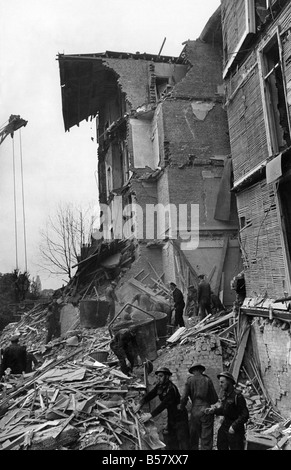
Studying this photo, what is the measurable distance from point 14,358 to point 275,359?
5.62m

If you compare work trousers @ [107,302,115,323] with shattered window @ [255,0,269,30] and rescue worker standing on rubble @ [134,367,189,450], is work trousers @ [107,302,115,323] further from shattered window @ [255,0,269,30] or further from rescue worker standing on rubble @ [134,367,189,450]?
shattered window @ [255,0,269,30]

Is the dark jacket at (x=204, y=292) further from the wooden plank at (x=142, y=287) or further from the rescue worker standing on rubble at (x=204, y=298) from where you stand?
the wooden plank at (x=142, y=287)

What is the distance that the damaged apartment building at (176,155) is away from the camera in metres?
16.7

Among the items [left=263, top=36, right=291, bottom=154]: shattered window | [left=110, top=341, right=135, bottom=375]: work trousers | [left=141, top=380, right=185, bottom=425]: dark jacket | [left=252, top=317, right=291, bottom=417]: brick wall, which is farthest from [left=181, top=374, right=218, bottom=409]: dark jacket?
[left=263, top=36, right=291, bottom=154]: shattered window

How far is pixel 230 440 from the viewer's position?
5.58m

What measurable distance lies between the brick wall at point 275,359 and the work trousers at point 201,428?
100 inches

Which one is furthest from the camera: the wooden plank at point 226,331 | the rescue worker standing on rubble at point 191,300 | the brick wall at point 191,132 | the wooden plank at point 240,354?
the brick wall at point 191,132

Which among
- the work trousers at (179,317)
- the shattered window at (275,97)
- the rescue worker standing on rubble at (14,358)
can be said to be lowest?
the rescue worker standing on rubble at (14,358)

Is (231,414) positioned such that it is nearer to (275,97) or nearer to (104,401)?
(104,401)

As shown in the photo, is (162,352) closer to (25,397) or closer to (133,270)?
(25,397)

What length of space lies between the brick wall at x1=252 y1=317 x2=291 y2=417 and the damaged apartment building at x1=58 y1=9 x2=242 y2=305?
7171mm

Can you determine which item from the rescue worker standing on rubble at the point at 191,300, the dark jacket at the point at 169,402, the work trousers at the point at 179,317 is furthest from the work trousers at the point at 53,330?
the dark jacket at the point at 169,402

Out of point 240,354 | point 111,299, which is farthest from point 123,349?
point 111,299

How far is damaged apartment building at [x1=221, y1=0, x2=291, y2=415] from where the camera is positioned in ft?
26.0
